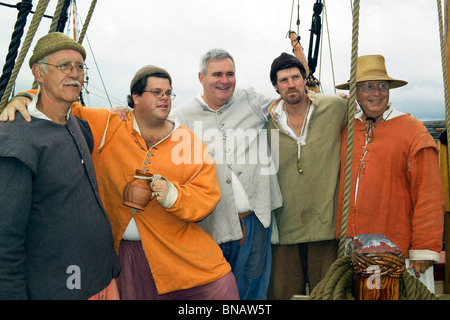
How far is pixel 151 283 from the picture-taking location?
7.14 feet

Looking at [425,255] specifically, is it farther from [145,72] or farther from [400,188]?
[145,72]

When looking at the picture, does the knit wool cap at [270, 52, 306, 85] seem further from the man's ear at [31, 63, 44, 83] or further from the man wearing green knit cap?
the man's ear at [31, 63, 44, 83]

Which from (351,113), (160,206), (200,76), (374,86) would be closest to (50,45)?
(160,206)

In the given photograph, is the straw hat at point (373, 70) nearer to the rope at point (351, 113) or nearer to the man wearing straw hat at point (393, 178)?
the man wearing straw hat at point (393, 178)

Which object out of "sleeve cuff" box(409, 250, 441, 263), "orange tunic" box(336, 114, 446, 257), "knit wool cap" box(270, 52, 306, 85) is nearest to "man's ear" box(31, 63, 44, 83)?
"knit wool cap" box(270, 52, 306, 85)

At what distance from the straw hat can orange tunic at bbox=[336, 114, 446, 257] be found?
310mm

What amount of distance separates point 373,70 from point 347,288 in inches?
68.0

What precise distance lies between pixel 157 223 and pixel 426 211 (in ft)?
5.45

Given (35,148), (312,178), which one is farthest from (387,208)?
(35,148)

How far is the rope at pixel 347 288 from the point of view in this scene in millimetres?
1225

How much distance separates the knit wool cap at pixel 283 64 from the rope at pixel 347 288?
169cm
